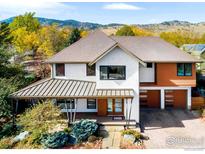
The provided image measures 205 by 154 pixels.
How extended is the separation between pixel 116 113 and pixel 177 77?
7.39 metres

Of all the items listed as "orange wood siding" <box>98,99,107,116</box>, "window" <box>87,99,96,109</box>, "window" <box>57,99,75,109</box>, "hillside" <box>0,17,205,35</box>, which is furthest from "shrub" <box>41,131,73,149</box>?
"hillside" <box>0,17,205,35</box>

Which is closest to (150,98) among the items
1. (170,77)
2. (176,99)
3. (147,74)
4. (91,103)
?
(176,99)

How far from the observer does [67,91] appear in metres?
23.4

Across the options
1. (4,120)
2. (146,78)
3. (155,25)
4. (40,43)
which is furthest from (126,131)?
(155,25)

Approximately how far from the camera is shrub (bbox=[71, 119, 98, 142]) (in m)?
20.2

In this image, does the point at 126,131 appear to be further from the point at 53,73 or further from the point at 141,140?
the point at 53,73

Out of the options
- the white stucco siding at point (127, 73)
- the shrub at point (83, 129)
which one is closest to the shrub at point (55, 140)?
the shrub at point (83, 129)

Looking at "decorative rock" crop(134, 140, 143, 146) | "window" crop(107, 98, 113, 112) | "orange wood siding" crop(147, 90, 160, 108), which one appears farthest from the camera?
"orange wood siding" crop(147, 90, 160, 108)

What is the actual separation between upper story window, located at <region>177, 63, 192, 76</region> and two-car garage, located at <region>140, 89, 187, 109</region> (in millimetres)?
2488

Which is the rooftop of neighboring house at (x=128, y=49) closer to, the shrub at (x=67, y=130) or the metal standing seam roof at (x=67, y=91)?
the metal standing seam roof at (x=67, y=91)

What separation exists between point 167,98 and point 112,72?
27.7 ft

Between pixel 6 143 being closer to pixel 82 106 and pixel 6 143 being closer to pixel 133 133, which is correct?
pixel 82 106

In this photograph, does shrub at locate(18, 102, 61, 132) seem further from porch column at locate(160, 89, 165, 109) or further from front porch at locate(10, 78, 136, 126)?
porch column at locate(160, 89, 165, 109)

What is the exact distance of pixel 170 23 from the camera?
482 ft
